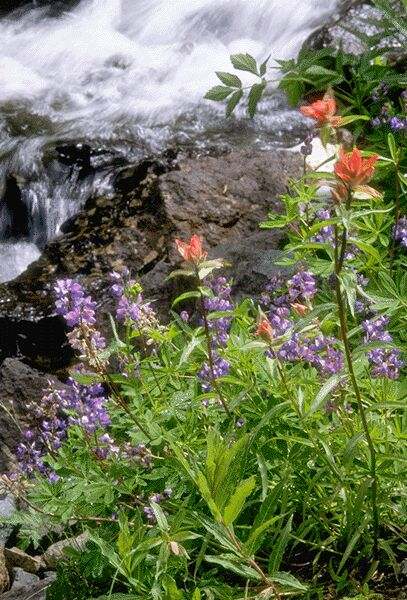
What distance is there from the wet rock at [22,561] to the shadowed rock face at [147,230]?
5.61 ft

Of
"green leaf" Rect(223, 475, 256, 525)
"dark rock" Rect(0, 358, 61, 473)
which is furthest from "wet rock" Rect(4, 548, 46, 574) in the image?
"green leaf" Rect(223, 475, 256, 525)

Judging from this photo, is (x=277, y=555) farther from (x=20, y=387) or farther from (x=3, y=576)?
(x=20, y=387)

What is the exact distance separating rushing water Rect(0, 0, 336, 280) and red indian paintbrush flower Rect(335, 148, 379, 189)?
5.14m

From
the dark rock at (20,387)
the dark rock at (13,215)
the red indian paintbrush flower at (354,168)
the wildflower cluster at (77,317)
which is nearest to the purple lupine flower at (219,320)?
the wildflower cluster at (77,317)

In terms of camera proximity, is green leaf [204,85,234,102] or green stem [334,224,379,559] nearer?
green stem [334,224,379,559]

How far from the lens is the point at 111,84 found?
28.3ft

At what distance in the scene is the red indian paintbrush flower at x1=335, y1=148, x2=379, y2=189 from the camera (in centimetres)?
159

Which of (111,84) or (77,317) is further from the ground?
(77,317)

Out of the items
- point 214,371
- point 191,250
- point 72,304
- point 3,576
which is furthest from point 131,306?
point 3,576

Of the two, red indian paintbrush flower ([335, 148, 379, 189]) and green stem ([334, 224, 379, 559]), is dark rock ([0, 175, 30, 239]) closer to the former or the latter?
green stem ([334, 224, 379, 559])

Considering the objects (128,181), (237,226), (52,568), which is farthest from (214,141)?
(52,568)

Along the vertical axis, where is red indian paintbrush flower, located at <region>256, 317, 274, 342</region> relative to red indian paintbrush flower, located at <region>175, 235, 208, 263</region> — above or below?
below

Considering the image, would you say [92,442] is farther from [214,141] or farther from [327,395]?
[214,141]

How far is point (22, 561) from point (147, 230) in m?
2.40
